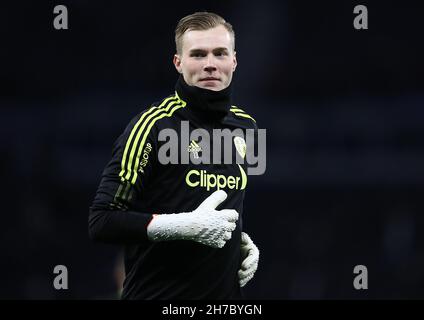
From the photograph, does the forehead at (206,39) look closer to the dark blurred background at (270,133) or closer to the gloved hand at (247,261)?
the gloved hand at (247,261)

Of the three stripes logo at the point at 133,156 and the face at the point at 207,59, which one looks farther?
the face at the point at 207,59

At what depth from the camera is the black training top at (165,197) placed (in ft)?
12.1

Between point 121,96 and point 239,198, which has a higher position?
point 121,96

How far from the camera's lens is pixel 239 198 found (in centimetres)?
405

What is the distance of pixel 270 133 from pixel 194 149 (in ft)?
27.0

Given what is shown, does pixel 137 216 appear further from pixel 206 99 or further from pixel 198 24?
pixel 198 24

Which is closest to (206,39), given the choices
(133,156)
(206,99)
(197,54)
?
(197,54)

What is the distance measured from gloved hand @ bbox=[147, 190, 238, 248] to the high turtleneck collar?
0.57 meters

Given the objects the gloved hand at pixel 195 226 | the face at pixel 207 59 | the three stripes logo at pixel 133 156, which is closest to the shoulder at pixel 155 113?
the three stripes logo at pixel 133 156

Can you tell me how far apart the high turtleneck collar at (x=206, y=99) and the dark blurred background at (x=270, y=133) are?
6.64 meters

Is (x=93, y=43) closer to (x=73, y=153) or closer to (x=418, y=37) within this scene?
(x=73, y=153)

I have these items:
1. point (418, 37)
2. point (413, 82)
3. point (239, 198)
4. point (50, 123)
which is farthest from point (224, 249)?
point (418, 37)

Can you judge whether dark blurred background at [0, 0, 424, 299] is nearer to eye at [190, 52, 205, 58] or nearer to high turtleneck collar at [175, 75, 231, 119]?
high turtleneck collar at [175, 75, 231, 119]

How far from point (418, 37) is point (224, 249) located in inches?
453
